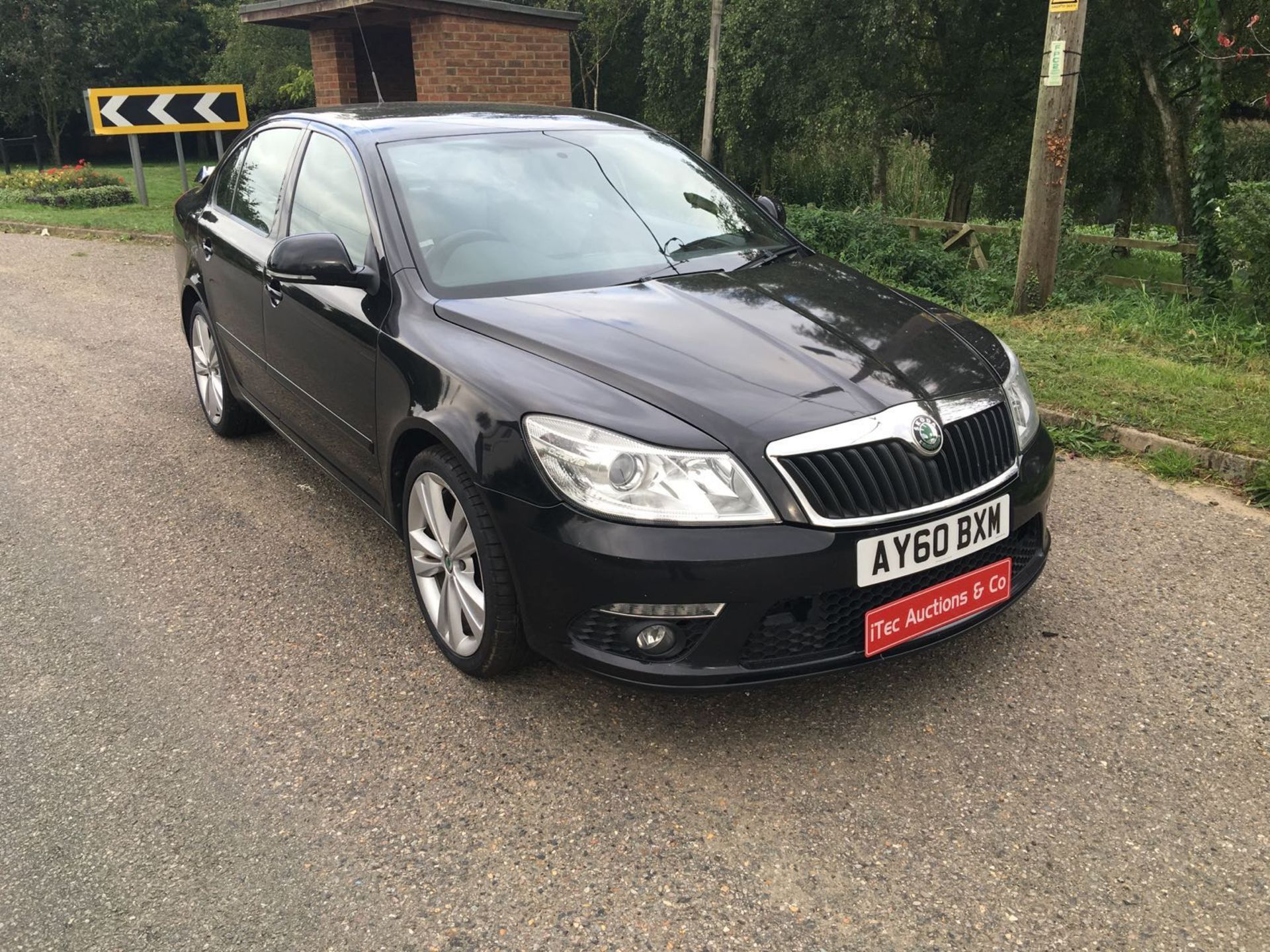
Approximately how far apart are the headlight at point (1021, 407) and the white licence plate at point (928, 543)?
324 millimetres

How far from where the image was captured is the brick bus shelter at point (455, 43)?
12.8 meters

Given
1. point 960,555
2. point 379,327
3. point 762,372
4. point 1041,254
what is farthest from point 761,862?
point 1041,254

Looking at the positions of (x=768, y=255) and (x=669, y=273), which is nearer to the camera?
(x=669, y=273)

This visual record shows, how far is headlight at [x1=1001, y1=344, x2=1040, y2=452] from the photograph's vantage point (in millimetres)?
3252

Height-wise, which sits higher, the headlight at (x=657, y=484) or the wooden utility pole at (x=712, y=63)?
the wooden utility pole at (x=712, y=63)

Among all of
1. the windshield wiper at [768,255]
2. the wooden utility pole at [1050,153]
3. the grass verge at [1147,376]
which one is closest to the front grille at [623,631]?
the windshield wiper at [768,255]

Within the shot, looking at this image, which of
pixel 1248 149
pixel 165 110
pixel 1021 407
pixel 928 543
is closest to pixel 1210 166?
pixel 1021 407

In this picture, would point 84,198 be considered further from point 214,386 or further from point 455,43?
point 214,386

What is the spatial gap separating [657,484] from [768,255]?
5.46 ft

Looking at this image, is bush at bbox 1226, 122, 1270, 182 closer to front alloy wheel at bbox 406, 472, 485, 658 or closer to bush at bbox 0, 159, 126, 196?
front alloy wheel at bbox 406, 472, 485, 658

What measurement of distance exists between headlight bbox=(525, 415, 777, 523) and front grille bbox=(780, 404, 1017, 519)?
5.5 inches

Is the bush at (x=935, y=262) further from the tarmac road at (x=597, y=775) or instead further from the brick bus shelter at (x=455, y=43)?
the tarmac road at (x=597, y=775)

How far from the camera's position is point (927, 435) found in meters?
2.84

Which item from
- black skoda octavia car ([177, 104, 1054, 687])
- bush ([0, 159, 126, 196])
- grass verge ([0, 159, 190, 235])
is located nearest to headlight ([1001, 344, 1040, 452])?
black skoda octavia car ([177, 104, 1054, 687])
